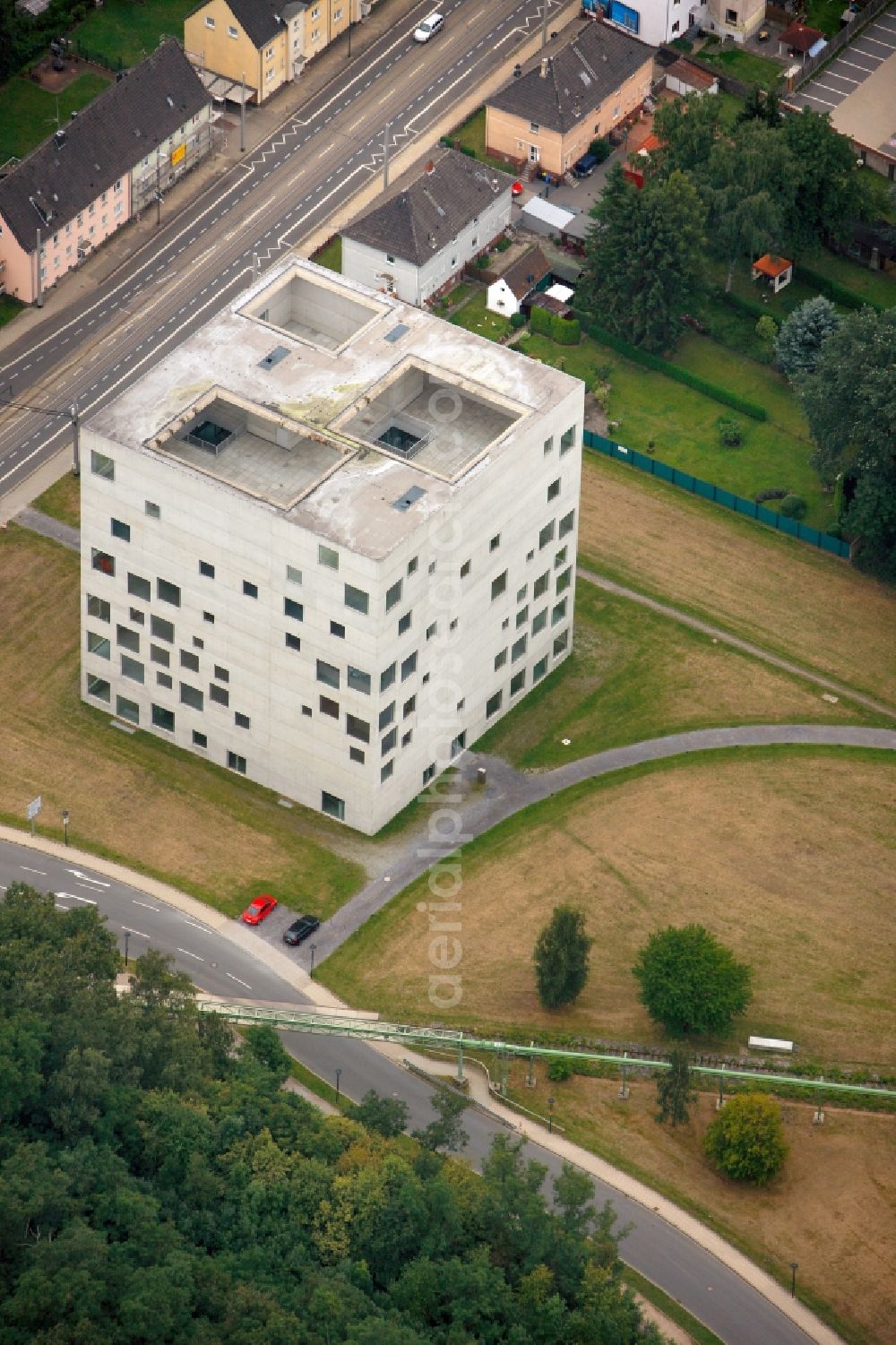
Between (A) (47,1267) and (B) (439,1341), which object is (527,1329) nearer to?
(B) (439,1341)

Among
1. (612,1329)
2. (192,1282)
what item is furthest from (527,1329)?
(192,1282)

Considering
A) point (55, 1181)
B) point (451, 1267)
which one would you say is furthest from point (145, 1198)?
point (451, 1267)

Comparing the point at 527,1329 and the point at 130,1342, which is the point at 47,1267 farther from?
the point at 527,1329

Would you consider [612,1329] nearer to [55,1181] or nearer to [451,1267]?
[451,1267]

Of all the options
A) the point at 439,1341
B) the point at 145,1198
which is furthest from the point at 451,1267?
the point at 145,1198

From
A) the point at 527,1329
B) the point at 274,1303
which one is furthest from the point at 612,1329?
the point at 274,1303

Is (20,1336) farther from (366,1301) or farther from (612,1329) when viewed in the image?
(612,1329)
